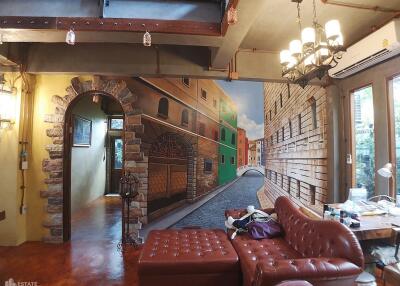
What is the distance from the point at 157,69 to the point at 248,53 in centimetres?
129

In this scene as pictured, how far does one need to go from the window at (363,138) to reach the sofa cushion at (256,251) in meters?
1.42

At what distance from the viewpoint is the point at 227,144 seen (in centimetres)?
406

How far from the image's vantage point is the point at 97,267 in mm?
2881

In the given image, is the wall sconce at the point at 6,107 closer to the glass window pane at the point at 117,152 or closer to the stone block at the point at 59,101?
the stone block at the point at 59,101

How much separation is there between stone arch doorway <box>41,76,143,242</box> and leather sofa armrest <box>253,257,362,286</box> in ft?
7.92

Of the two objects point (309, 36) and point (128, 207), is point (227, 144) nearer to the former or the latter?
point (128, 207)

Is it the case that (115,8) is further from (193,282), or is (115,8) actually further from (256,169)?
(256,169)

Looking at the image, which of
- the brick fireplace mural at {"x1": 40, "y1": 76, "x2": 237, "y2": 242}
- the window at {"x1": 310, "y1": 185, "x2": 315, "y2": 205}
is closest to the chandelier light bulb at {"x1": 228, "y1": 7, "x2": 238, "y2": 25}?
the brick fireplace mural at {"x1": 40, "y1": 76, "x2": 237, "y2": 242}

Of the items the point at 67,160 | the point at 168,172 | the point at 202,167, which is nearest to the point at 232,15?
the point at 202,167

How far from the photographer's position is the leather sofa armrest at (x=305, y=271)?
1.61 metres

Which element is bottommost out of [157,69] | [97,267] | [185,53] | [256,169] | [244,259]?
[97,267]

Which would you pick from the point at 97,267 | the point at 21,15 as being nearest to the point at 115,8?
the point at 21,15

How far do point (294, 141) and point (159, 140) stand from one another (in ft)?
7.00

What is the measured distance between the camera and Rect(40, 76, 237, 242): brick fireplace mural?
3.64m
